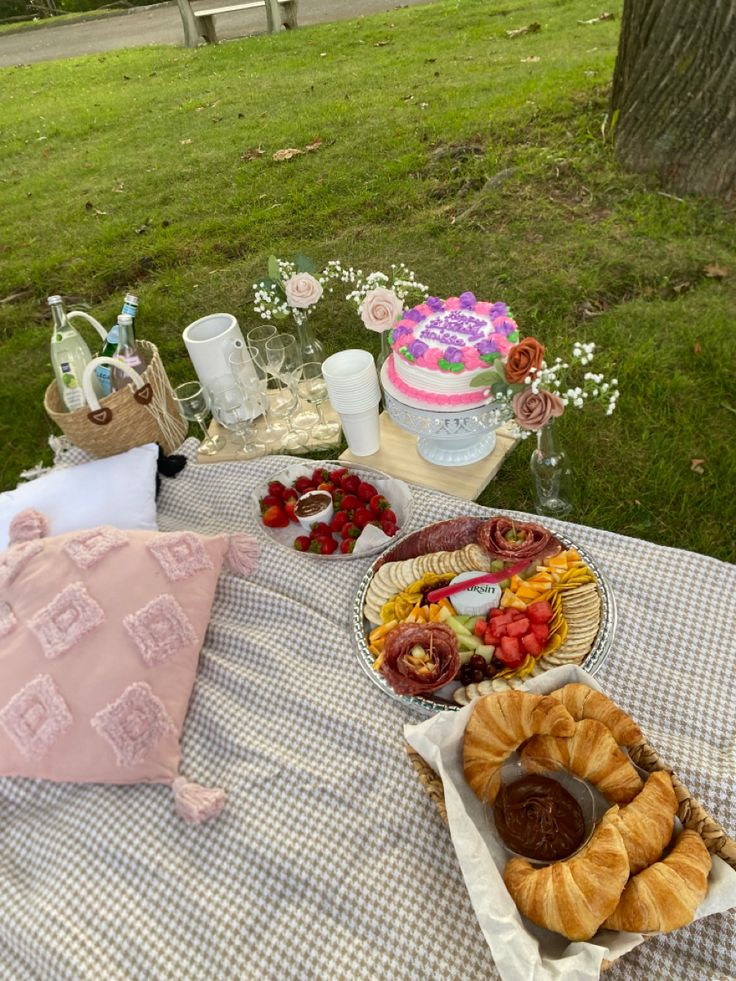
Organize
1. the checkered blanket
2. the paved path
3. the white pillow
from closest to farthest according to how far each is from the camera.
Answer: the checkered blanket → the white pillow → the paved path

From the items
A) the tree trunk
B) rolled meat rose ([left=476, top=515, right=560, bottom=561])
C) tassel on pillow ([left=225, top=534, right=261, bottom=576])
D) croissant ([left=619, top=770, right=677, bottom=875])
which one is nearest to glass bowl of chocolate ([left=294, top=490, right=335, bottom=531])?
tassel on pillow ([left=225, top=534, right=261, bottom=576])

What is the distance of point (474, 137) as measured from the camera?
603cm

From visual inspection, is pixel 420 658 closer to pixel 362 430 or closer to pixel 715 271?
pixel 362 430

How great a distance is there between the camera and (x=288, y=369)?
10.7ft

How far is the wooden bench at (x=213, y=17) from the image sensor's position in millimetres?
10844

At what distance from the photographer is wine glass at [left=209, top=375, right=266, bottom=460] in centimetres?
329

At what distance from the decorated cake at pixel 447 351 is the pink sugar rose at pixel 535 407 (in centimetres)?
30

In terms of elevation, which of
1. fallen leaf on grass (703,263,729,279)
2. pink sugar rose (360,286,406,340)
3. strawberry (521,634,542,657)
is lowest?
strawberry (521,634,542,657)

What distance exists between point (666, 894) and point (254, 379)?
8.77ft

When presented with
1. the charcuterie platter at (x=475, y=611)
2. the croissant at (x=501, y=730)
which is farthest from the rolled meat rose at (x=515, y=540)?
the croissant at (x=501, y=730)

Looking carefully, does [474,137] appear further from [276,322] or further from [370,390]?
[370,390]

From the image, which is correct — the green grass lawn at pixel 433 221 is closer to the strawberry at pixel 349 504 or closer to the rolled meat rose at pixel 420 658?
Answer: the strawberry at pixel 349 504

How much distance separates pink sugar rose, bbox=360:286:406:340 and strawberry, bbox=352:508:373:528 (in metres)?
0.81

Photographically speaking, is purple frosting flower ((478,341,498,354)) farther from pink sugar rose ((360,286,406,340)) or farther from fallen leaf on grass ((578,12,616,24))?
fallen leaf on grass ((578,12,616,24))
